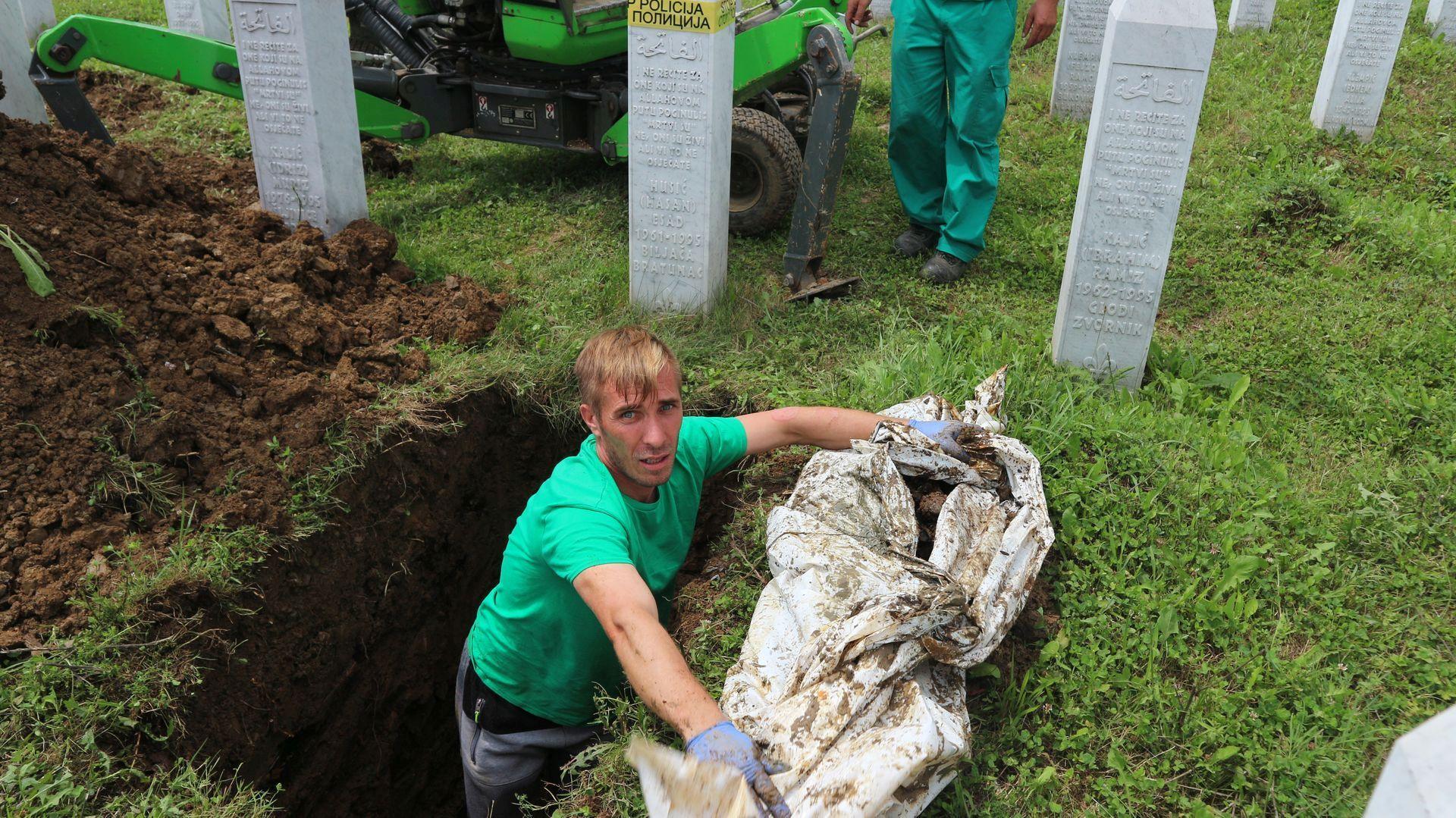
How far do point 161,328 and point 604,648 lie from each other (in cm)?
244

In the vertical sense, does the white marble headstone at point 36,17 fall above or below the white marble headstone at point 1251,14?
below

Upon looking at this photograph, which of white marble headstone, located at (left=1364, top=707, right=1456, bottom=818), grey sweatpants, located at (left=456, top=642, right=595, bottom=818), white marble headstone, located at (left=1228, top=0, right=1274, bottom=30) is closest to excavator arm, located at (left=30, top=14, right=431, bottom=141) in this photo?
grey sweatpants, located at (left=456, top=642, right=595, bottom=818)

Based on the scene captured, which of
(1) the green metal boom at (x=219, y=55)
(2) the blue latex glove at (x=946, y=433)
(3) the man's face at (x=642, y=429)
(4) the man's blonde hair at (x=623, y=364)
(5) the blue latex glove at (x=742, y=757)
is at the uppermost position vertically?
(1) the green metal boom at (x=219, y=55)

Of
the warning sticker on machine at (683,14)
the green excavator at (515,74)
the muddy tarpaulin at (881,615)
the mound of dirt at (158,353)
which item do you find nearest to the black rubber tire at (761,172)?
the green excavator at (515,74)

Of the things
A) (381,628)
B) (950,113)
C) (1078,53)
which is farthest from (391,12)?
(1078,53)

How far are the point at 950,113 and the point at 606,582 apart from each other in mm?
3752

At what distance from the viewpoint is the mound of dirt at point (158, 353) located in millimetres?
3184

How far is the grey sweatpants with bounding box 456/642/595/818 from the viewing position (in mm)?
3037

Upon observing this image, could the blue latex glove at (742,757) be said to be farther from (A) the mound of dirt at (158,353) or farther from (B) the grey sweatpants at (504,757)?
(A) the mound of dirt at (158,353)

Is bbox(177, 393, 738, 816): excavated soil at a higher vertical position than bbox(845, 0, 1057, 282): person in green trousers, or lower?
lower

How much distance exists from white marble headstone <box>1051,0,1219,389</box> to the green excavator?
138cm

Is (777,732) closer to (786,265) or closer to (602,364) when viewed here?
(602,364)

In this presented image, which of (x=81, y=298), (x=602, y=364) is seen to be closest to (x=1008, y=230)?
(x=602, y=364)

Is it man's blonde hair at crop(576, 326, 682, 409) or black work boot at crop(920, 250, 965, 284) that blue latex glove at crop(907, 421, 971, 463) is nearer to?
man's blonde hair at crop(576, 326, 682, 409)
